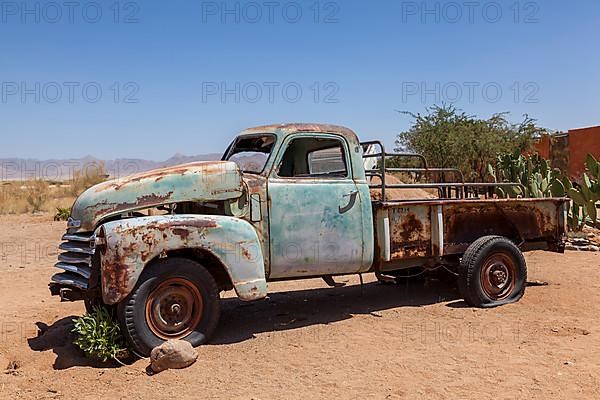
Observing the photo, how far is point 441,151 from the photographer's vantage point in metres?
21.5

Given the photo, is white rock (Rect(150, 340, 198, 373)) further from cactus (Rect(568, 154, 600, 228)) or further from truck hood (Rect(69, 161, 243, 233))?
cactus (Rect(568, 154, 600, 228))

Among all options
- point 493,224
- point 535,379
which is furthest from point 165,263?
point 493,224

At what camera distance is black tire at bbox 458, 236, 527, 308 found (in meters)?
6.62

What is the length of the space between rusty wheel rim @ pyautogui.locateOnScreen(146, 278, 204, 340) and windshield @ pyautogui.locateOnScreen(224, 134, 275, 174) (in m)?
1.36

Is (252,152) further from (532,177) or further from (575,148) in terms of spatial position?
(575,148)

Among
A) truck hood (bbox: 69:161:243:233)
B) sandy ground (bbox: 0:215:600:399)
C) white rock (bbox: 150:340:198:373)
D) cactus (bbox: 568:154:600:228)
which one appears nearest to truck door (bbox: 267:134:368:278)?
truck hood (bbox: 69:161:243:233)

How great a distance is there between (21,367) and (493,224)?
5.25 meters

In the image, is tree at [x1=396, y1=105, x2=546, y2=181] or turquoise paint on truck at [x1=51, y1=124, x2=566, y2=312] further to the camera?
tree at [x1=396, y1=105, x2=546, y2=181]

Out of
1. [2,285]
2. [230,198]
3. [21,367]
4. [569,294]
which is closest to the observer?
[21,367]

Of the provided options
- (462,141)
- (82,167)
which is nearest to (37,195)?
(82,167)

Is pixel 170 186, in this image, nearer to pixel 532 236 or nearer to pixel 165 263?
pixel 165 263

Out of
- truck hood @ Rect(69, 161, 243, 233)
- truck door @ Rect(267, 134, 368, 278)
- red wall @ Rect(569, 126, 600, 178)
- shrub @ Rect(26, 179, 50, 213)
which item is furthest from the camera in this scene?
shrub @ Rect(26, 179, 50, 213)

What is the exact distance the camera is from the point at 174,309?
5.17m

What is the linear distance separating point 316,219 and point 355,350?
1.32 meters
